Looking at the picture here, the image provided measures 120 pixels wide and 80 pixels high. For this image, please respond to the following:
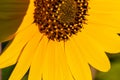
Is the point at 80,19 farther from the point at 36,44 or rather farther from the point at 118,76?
the point at 118,76

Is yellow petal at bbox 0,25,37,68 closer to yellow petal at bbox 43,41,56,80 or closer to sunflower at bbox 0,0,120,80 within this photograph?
sunflower at bbox 0,0,120,80

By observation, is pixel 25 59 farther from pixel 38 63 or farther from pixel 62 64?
pixel 62 64

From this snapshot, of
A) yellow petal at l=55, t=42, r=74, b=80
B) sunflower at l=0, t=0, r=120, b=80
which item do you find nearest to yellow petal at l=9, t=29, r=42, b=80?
sunflower at l=0, t=0, r=120, b=80

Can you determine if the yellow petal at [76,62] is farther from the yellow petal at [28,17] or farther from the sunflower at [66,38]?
the yellow petal at [28,17]

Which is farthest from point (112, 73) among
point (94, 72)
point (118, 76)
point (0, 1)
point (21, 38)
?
point (0, 1)

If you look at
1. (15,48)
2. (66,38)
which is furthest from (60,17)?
(15,48)

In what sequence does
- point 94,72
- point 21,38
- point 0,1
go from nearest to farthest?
point 0,1, point 21,38, point 94,72
